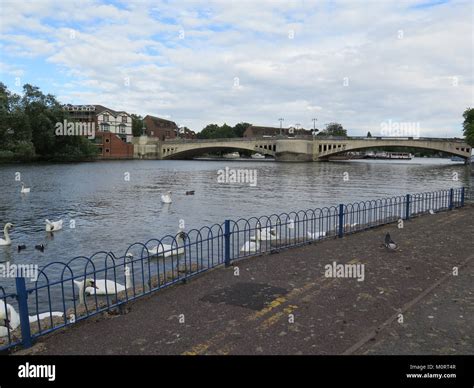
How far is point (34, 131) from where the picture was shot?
72125 millimetres

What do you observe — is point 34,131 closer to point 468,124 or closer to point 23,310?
point 23,310

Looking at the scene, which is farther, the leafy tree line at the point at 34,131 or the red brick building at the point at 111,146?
the red brick building at the point at 111,146

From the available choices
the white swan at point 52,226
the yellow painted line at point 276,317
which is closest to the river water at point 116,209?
the white swan at point 52,226

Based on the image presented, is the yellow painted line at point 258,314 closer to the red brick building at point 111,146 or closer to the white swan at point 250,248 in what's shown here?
the white swan at point 250,248

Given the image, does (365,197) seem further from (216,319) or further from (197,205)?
(216,319)

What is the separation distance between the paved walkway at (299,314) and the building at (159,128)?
134 m

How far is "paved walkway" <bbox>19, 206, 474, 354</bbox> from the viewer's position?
5.29 m

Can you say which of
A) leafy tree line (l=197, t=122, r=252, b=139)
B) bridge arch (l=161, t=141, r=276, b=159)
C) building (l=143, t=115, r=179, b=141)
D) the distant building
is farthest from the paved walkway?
the distant building

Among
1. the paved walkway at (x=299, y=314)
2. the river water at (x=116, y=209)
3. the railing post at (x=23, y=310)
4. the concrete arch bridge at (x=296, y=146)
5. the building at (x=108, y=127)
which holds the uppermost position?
the building at (x=108, y=127)

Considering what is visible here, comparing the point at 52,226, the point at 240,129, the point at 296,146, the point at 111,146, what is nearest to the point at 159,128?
the point at 111,146

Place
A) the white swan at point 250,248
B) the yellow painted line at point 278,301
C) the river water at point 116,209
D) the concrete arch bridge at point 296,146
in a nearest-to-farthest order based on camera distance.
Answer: the yellow painted line at point 278,301 < the white swan at point 250,248 < the river water at point 116,209 < the concrete arch bridge at point 296,146

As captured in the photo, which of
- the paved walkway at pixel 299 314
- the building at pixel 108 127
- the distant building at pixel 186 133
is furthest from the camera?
the distant building at pixel 186 133

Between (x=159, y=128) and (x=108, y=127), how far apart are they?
105 ft

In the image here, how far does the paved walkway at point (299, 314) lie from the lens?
17.3ft
